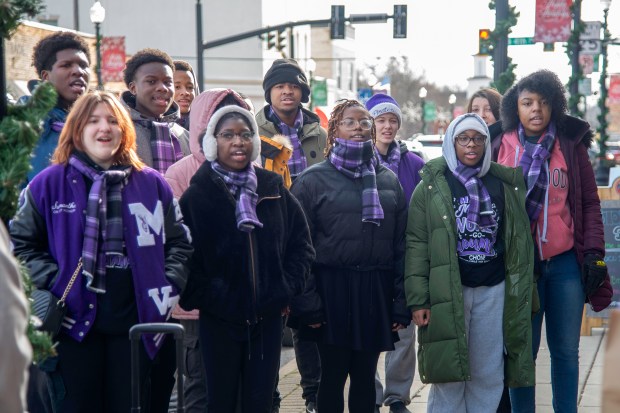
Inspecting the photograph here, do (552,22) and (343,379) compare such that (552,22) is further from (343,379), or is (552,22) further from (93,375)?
(93,375)

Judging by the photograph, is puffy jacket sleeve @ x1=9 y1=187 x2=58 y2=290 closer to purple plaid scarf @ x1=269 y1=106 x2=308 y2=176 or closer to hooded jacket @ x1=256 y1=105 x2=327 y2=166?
purple plaid scarf @ x1=269 y1=106 x2=308 y2=176

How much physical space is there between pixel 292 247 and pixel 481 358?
1363 mm

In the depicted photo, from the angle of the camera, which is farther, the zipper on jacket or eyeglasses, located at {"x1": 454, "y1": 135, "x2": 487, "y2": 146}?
eyeglasses, located at {"x1": 454, "y1": 135, "x2": 487, "y2": 146}

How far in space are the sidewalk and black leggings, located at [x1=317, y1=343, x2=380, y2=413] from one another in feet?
3.52

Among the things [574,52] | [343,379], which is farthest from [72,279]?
[574,52]

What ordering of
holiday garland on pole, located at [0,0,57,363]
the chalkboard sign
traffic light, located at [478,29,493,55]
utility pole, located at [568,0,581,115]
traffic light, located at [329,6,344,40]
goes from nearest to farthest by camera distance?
holiday garland on pole, located at [0,0,57,363]
the chalkboard sign
traffic light, located at [478,29,493,55]
utility pole, located at [568,0,581,115]
traffic light, located at [329,6,344,40]

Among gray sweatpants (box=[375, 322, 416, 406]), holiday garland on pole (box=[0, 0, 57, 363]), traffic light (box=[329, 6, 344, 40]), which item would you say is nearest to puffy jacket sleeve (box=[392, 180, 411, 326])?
gray sweatpants (box=[375, 322, 416, 406])

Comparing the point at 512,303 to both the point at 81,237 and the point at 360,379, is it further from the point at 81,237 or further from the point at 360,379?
the point at 81,237

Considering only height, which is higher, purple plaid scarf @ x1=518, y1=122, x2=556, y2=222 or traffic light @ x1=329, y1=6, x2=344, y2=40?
traffic light @ x1=329, y1=6, x2=344, y2=40

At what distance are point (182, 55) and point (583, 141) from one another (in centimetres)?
4999

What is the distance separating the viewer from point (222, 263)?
605 centimetres

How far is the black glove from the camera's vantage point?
6.93 m

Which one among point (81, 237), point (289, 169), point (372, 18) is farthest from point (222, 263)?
point (372, 18)

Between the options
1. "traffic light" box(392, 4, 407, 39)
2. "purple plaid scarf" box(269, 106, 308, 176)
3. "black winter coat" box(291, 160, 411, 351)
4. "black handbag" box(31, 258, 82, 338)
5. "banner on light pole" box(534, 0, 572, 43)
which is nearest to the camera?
"black handbag" box(31, 258, 82, 338)
